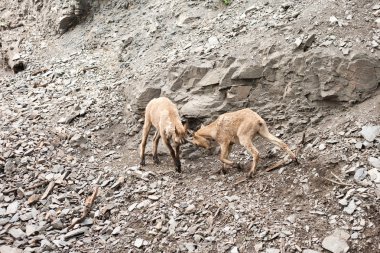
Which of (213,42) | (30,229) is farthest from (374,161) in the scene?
(30,229)

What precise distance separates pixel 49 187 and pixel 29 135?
2.79 metres

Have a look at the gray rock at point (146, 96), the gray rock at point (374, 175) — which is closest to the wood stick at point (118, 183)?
the gray rock at point (146, 96)

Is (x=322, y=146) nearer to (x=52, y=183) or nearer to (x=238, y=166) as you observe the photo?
(x=238, y=166)

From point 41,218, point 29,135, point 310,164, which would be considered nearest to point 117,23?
point 29,135

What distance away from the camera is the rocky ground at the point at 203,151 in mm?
7812

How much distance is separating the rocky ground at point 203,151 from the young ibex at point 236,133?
0.45 metres

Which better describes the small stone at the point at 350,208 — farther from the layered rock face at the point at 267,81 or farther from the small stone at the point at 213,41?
the small stone at the point at 213,41

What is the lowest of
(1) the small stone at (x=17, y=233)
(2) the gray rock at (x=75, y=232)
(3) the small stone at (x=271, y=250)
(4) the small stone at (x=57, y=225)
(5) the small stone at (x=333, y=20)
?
(3) the small stone at (x=271, y=250)

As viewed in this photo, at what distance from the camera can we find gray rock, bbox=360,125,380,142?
334 inches

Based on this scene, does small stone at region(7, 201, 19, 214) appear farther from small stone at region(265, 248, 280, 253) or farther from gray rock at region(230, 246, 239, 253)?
small stone at region(265, 248, 280, 253)

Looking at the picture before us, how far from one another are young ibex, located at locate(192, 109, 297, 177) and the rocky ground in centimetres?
45

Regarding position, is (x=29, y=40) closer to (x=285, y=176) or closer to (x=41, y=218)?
(x=41, y=218)

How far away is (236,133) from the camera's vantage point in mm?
9406

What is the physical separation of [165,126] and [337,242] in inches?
178
